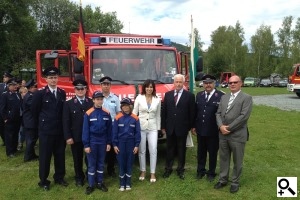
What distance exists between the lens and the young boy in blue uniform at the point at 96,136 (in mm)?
5664

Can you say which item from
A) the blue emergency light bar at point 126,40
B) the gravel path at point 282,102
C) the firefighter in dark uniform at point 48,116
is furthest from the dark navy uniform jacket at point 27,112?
the gravel path at point 282,102

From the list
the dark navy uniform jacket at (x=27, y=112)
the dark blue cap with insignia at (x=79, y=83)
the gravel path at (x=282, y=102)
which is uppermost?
the dark blue cap with insignia at (x=79, y=83)

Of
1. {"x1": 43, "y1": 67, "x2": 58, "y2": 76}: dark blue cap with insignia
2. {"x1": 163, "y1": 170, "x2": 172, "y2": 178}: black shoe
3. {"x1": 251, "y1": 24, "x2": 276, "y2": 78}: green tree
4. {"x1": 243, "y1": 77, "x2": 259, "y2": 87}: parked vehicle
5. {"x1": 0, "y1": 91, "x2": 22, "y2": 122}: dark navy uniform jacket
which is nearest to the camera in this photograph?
{"x1": 43, "y1": 67, "x2": 58, "y2": 76}: dark blue cap with insignia

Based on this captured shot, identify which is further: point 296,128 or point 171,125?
point 296,128

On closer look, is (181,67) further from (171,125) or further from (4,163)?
(4,163)

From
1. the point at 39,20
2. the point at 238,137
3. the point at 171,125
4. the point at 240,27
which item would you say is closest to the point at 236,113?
the point at 238,137

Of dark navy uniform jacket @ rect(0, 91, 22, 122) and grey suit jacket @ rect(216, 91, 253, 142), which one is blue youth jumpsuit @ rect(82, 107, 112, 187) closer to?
grey suit jacket @ rect(216, 91, 253, 142)

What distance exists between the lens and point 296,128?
11.8 m

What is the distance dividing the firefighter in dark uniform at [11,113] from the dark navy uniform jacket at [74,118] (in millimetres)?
3128

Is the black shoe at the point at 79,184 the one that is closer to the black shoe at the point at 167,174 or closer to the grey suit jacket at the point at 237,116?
the black shoe at the point at 167,174

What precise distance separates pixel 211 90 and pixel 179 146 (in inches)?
48.5

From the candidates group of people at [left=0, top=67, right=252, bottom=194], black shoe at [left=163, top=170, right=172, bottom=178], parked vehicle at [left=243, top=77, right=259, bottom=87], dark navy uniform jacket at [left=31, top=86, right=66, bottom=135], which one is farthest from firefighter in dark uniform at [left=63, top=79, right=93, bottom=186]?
parked vehicle at [left=243, top=77, right=259, bottom=87]

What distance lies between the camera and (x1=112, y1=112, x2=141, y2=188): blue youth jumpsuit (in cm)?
582

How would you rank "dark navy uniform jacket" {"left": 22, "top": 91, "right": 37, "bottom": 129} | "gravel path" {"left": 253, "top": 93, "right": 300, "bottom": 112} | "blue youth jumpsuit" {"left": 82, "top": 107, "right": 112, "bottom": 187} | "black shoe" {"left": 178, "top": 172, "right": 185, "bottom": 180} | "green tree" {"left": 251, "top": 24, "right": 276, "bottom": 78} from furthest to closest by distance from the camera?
"green tree" {"left": 251, "top": 24, "right": 276, "bottom": 78}, "gravel path" {"left": 253, "top": 93, "right": 300, "bottom": 112}, "dark navy uniform jacket" {"left": 22, "top": 91, "right": 37, "bottom": 129}, "black shoe" {"left": 178, "top": 172, "right": 185, "bottom": 180}, "blue youth jumpsuit" {"left": 82, "top": 107, "right": 112, "bottom": 187}
